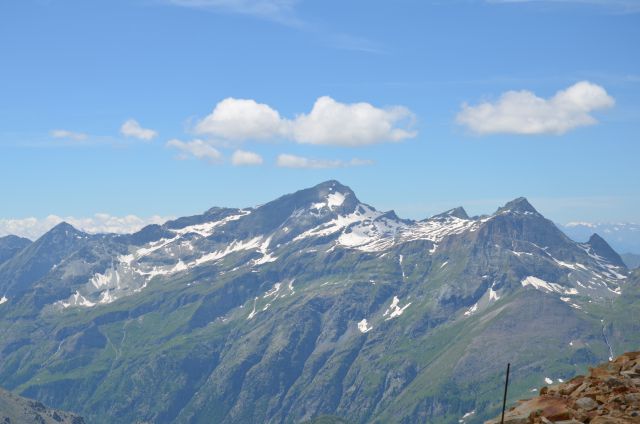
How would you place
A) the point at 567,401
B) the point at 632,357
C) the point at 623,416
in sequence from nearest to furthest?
the point at 623,416 < the point at 567,401 < the point at 632,357

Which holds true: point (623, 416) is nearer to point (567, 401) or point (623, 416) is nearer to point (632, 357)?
point (567, 401)

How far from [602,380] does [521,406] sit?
396 centimetres

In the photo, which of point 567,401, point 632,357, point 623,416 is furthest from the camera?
point 632,357

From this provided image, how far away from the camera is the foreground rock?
109ft

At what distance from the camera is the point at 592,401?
34.6 meters

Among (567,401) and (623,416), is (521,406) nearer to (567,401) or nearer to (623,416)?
(567,401)

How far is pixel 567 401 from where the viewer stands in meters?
35.8

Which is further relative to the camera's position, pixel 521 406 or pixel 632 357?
pixel 632 357

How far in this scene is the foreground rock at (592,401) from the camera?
3309 cm

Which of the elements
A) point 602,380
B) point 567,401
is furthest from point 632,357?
point 567,401

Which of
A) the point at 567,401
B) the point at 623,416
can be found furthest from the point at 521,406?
the point at 623,416

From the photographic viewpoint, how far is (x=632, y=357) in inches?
1603

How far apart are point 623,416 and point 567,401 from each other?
11.6ft

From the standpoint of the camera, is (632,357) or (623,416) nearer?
(623,416)
